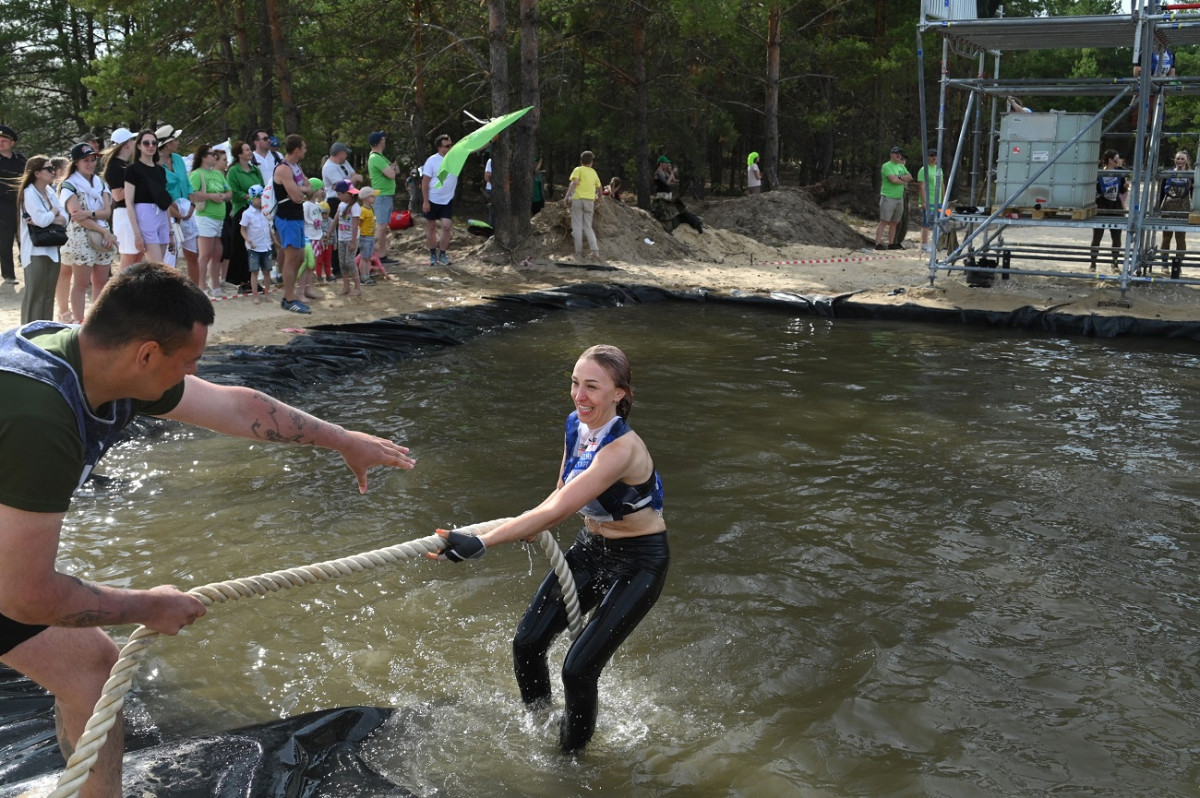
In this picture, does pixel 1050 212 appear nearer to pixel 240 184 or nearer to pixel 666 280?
pixel 666 280

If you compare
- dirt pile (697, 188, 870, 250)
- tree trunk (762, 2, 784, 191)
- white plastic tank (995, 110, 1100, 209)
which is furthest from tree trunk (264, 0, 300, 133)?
white plastic tank (995, 110, 1100, 209)

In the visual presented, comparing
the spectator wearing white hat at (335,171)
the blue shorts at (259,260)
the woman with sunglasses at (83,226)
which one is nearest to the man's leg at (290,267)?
the blue shorts at (259,260)

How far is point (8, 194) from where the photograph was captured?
14000 mm

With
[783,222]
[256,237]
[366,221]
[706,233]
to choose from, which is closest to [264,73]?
[706,233]

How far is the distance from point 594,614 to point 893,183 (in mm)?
17472

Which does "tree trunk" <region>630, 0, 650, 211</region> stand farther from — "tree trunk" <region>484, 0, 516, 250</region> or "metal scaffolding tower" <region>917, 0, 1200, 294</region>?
"metal scaffolding tower" <region>917, 0, 1200, 294</region>

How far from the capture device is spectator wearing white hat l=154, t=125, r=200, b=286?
38.6ft

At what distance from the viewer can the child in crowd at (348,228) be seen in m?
13.2

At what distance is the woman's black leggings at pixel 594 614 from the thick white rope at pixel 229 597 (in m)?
0.13

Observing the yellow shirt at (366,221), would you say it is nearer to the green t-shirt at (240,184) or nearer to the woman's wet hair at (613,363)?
the green t-shirt at (240,184)

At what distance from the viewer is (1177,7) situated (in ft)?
42.9

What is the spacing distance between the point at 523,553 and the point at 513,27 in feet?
65.2

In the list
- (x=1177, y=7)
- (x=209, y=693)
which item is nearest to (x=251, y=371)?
(x=209, y=693)

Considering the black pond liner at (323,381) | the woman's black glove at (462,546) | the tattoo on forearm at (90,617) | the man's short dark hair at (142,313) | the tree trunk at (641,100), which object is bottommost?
the black pond liner at (323,381)
